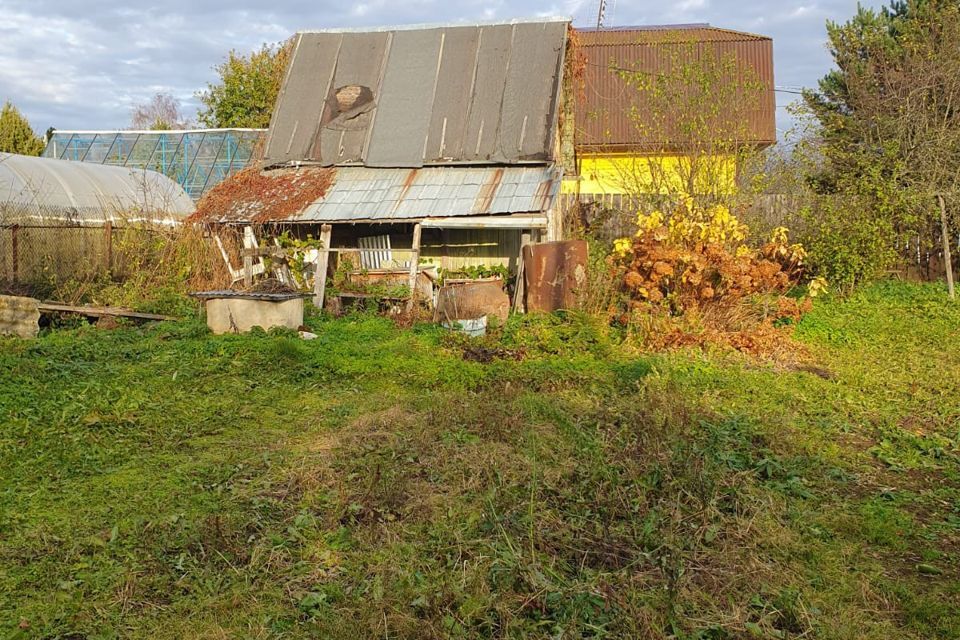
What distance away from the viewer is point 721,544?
4.36 m

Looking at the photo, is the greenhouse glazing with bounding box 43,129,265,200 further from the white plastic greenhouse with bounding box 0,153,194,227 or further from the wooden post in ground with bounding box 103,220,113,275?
the wooden post in ground with bounding box 103,220,113,275

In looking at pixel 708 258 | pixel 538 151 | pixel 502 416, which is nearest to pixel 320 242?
pixel 538 151

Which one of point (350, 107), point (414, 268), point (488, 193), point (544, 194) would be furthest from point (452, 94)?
point (414, 268)

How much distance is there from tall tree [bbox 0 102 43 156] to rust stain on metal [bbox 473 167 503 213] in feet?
83.1

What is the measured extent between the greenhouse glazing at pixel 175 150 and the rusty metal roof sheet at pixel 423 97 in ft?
25.7

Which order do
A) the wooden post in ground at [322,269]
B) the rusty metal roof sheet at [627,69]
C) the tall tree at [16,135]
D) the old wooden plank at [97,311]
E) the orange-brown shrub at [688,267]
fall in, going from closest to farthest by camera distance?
the orange-brown shrub at [688,267]
the old wooden plank at [97,311]
the wooden post in ground at [322,269]
the rusty metal roof sheet at [627,69]
the tall tree at [16,135]

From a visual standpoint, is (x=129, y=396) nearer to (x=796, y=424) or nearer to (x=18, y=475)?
(x=18, y=475)

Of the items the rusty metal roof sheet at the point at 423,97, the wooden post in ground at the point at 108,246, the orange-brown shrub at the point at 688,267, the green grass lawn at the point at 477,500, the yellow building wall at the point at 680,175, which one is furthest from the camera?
the rusty metal roof sheet at the point at 423,97

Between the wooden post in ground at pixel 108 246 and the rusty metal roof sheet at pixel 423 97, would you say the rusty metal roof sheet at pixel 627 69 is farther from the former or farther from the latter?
the wooden post in ground at pixel 108 246

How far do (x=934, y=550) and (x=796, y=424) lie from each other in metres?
2.51

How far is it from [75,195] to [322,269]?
7.70 m

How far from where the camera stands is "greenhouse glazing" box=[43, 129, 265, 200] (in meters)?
24.5

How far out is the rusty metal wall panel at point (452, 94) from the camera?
593 inches

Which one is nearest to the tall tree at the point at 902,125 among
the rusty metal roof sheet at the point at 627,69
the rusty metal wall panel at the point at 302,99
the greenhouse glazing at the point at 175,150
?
the rusty metal roof sheet at the point at 627,69
